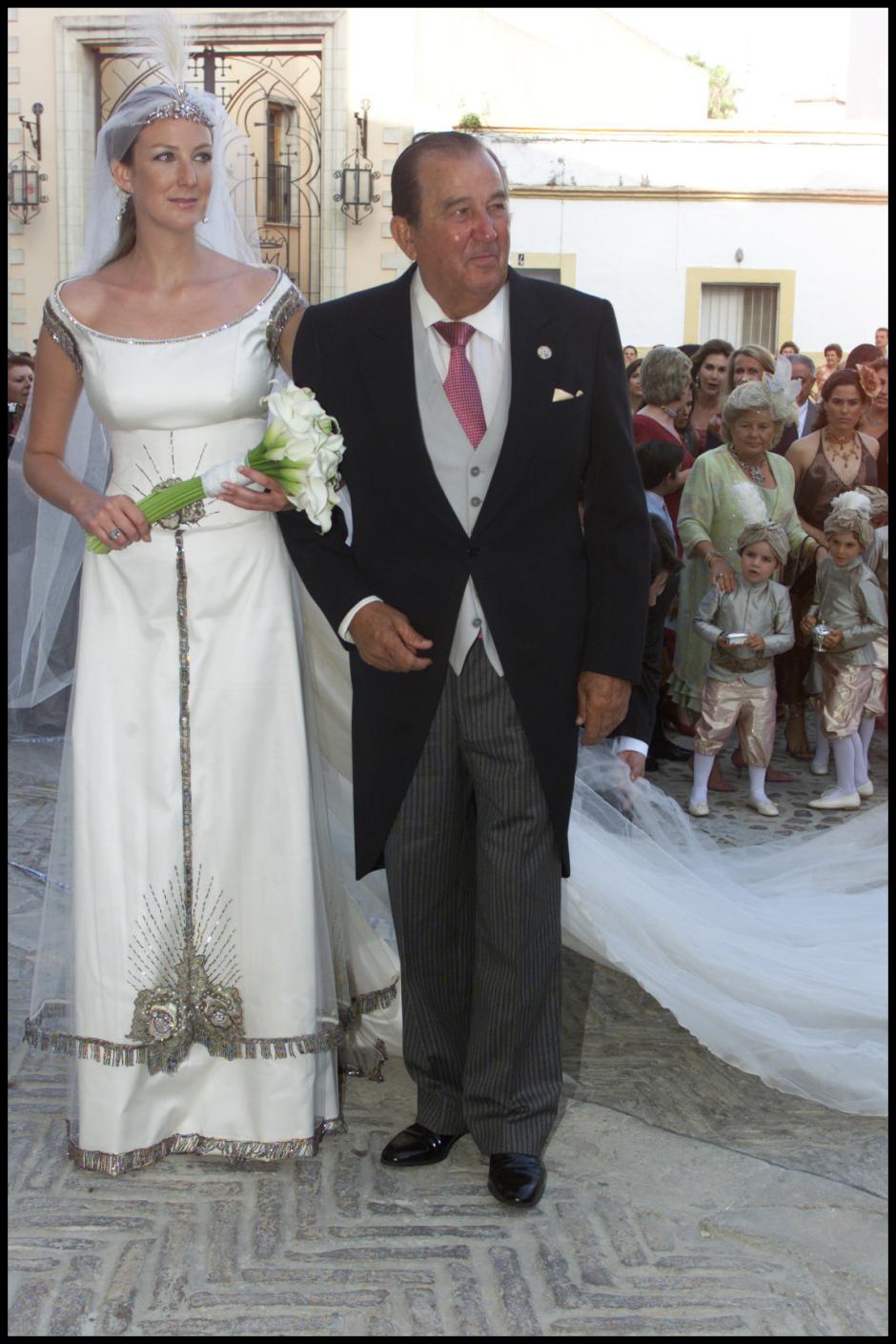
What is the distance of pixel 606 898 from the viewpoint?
390 cm

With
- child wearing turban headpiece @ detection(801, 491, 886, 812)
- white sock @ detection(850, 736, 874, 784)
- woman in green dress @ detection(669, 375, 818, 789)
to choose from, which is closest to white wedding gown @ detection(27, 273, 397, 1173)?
woman in green dress @ detection(669, 375, 818, 789)

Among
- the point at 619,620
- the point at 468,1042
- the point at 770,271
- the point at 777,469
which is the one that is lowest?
the point at 468,1042

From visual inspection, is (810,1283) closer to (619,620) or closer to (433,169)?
(619,620)

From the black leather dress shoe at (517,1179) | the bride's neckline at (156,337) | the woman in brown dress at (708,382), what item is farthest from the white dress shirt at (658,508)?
the black leather dress shoe at (517,1179)

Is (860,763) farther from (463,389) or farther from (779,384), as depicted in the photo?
(463,389)

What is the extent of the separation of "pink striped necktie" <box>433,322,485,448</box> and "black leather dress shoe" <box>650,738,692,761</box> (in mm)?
4766

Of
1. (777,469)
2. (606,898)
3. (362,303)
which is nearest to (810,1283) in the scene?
(606,898)

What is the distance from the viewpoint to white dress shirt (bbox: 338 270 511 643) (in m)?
3.04

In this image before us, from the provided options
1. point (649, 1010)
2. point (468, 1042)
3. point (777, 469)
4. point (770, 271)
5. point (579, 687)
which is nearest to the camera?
point (579, 687)

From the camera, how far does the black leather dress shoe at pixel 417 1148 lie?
11.0 ft

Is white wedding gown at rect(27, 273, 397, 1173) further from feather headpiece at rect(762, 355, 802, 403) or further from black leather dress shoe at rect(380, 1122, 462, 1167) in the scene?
feather headpiece at rect(762, 355, 802, 403)

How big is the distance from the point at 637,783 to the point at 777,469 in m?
3.12

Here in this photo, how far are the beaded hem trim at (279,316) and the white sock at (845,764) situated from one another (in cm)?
433

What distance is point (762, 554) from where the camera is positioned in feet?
22.1
